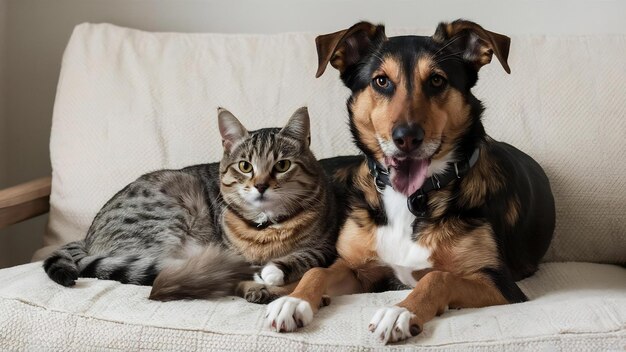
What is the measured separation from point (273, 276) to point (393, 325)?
0.43 metres

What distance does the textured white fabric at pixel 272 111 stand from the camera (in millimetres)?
2402

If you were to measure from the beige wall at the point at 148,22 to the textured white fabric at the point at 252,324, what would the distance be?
1262 millimetres

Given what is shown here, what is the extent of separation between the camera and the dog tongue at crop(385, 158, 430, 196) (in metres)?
1.83

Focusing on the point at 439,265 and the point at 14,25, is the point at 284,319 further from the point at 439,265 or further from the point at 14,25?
the point at 14,25

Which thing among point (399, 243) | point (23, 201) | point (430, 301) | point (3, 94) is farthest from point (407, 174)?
point (3, 94)

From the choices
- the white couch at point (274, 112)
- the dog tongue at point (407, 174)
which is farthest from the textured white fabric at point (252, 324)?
the white couch at point (274, 112)

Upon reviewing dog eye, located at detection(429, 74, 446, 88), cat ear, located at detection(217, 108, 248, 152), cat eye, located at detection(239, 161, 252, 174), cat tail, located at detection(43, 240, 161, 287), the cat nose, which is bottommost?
cat tail, located at detection(43, 240, 161, 287)

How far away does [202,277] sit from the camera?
72.9 inches

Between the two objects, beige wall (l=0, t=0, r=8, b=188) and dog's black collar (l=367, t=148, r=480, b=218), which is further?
beige wall (l=0, t=0, r=8, b=188)

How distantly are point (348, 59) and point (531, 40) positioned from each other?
34.2 inches

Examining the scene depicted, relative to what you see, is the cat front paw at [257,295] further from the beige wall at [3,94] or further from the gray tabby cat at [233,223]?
the beige wall at [3,94]

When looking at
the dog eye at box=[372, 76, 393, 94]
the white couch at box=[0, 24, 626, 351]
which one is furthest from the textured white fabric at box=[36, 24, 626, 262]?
the dog eye at box=[372, 76, 393, 94]

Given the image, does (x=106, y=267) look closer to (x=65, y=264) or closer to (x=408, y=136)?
(x=65, y=264)

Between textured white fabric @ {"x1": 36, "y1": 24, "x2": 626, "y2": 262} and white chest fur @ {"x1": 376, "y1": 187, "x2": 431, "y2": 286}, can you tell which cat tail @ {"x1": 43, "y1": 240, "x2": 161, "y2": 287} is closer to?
textured white fabric @ {"x1": 36, "y1": 24, "x2": 626, "y2": 262}
